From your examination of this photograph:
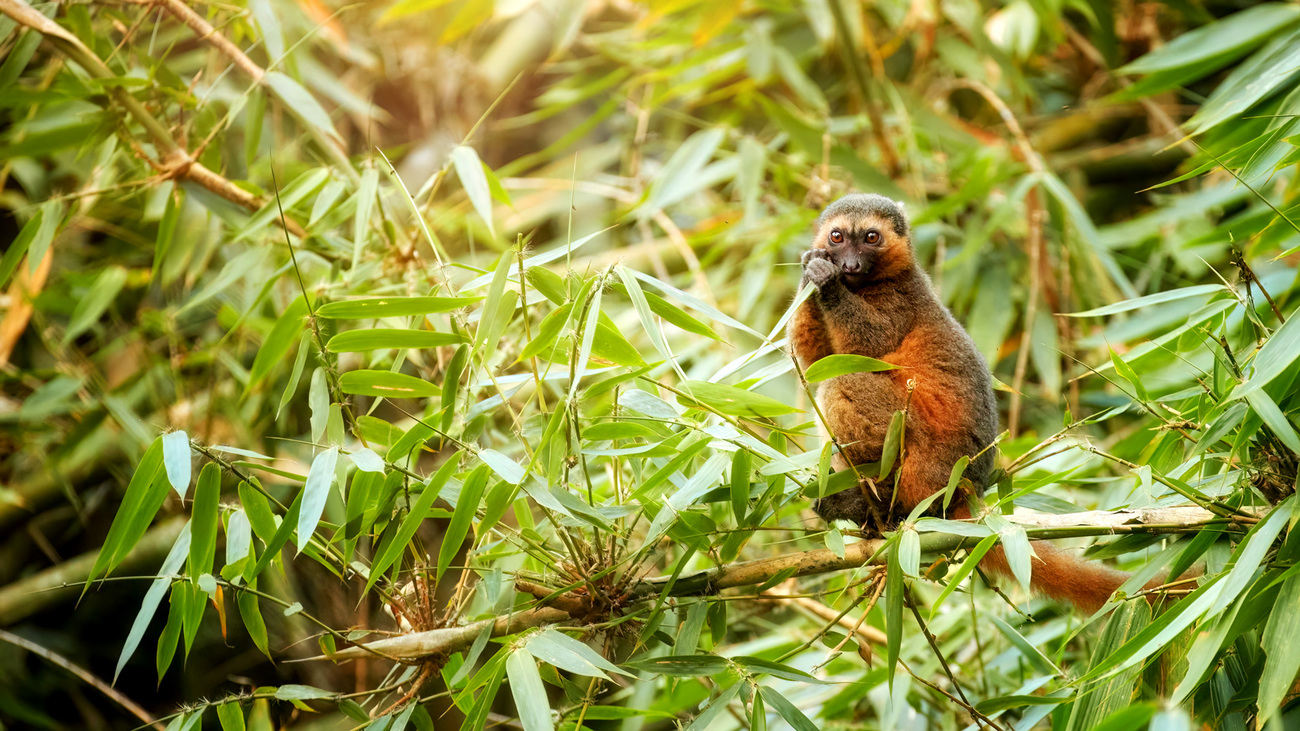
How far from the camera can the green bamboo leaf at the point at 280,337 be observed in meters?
2.50

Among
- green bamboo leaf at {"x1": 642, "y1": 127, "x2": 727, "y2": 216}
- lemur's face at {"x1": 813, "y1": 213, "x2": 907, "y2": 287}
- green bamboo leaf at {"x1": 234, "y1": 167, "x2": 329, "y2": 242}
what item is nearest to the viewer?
green bamboo leaf at {"x1": 234, "y1": 167, "x2": 329, "y2": 242}

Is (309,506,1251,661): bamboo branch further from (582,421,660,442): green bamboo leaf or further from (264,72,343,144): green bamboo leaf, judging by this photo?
(264,72,343,144): green bamboo leaf

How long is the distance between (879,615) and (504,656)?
6.39 ft

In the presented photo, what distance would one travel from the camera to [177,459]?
5.75 feet

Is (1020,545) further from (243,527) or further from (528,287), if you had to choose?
(243,527)

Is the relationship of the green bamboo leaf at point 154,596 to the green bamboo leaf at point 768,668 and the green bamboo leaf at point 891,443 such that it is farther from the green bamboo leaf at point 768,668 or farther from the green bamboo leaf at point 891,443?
the green bamboo leaf at point 891,443

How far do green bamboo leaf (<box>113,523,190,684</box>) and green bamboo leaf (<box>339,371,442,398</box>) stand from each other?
46cm

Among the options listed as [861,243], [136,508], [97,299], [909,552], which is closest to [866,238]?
[861,243]

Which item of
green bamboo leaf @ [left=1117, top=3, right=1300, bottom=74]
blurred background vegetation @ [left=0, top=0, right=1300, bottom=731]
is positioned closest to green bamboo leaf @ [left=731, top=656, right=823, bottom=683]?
blurred background vegetation @ [left=0, top=0, right=1300, bottom=731]

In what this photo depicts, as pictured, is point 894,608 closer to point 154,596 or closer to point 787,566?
point 787,566

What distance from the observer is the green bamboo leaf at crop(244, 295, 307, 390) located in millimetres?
2496

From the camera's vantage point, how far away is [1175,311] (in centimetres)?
361

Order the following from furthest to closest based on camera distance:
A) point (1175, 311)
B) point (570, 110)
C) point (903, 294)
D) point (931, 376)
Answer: point (570, 110) < point (1175, 311) < point (903, 294) < point (931, 376)

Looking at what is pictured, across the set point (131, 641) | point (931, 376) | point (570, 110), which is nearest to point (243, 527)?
point (131, 641)
